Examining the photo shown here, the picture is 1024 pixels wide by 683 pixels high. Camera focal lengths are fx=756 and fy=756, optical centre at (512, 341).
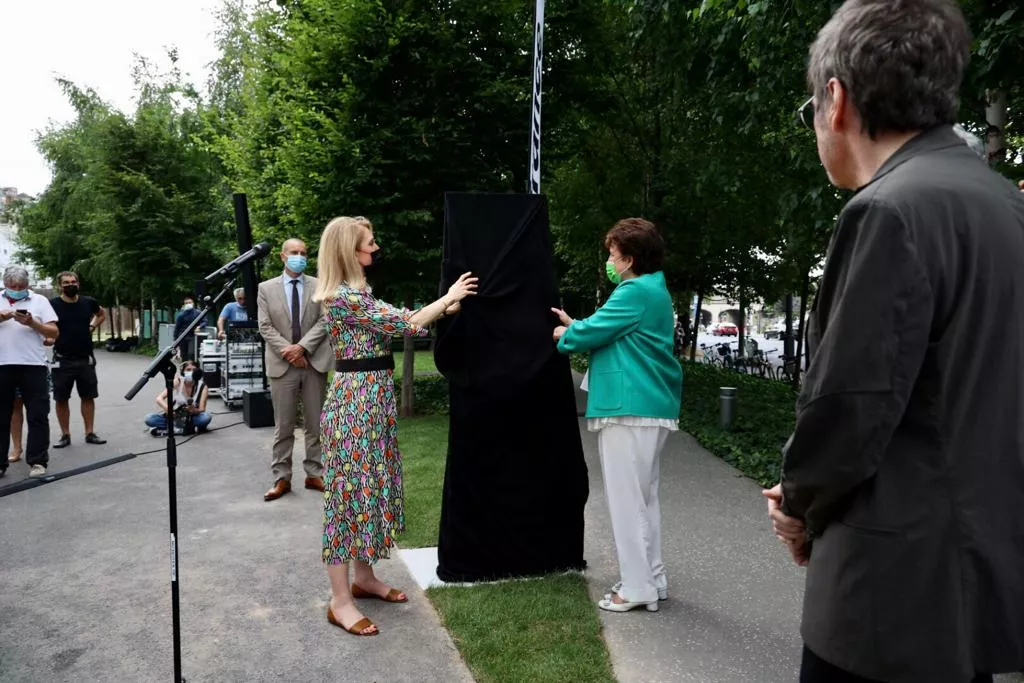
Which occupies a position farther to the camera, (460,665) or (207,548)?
(207,548)

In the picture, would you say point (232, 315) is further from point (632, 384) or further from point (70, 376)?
point (632, 384)

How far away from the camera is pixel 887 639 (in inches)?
56.5

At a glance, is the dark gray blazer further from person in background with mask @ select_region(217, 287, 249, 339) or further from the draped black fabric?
person in background with mask @ select_region(217, 287, 249, 339)

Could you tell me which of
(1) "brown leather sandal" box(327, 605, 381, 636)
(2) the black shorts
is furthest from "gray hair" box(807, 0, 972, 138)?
(2) the black shorts

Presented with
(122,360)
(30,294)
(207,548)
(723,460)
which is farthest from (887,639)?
(122,360)

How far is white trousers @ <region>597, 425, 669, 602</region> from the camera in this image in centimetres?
440

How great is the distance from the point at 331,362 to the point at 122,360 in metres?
23.6

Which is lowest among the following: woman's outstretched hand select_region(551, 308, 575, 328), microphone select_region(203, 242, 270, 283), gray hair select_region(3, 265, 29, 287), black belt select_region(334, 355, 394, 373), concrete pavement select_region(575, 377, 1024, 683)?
concrete pavement select_region(575, 377, 1024, 683)

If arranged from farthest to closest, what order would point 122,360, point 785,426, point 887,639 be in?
point 122,360, point 785,426, point 887,639

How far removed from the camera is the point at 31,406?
848 centimetres

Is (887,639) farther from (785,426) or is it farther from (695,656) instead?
(785,426)

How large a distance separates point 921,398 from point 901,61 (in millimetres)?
647

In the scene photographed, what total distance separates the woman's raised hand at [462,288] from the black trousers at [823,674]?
297 cm

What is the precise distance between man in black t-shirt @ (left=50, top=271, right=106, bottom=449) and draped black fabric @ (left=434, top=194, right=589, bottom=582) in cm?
724
